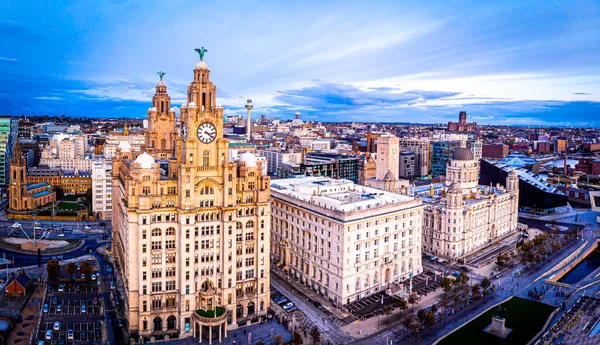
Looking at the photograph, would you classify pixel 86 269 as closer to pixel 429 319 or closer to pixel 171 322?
pixel 171 322

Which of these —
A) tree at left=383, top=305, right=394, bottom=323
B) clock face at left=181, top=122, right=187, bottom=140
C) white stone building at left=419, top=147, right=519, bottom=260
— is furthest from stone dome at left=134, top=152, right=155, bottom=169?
white stone building at left=419, top=147, right=519, bottom=260

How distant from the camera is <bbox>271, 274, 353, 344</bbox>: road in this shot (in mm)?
89875

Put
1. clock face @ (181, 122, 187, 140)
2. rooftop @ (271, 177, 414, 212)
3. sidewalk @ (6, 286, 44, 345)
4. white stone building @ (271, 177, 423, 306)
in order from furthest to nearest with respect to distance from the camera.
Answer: rooftop @ (271, 177, 414, 212)
white stone building @ (271, 177, 423, 306)
clock face @ (181, 122, 187, 140)
sidewalk @ (6, 286, 44, 345)

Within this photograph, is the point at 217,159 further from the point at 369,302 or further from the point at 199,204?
the point at 369,302

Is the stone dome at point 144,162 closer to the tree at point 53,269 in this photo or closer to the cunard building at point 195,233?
the cunard building at point 195,233

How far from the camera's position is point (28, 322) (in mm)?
92562

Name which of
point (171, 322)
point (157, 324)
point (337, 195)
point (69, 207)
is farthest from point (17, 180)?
point (337, 195)

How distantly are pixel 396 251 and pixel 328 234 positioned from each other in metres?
19.5

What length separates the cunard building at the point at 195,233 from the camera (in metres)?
87.6

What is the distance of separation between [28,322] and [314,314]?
5632 centimetres

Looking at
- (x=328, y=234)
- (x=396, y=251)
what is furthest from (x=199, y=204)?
(x=396, y=251)

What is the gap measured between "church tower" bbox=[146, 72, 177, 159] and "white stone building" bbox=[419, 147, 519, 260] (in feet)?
254

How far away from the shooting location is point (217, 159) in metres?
92.4

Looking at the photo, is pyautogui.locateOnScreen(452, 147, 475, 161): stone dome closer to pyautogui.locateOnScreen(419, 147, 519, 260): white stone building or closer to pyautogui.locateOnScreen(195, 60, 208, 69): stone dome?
pyautogui.locateOnScreen(419, 147, 519, 260): white stone building
